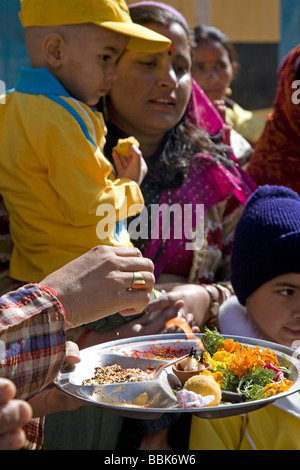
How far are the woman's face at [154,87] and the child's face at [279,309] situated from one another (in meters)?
0.84

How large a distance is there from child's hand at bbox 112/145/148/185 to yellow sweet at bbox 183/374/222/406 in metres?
1.00

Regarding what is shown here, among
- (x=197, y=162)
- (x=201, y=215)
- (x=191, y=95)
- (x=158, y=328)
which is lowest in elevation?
(x=158, y=328)

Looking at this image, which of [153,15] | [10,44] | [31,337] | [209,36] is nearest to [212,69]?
[209,36]

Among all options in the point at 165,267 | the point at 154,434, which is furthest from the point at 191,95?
the point at 154,434

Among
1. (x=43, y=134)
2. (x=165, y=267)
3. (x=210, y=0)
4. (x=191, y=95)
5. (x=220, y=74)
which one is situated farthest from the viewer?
(x=210, y=0)

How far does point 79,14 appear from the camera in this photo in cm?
207

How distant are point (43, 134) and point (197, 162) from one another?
0.93 meters

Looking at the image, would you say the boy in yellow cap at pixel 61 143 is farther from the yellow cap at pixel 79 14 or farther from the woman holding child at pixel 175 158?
the woman holding child at pixel 175 158

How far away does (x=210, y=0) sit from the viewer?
648 centimetres

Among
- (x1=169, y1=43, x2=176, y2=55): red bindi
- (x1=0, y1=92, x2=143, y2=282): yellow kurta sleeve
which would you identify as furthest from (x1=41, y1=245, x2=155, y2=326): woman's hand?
(x1=169, y1=43, x2=176, y2=55): red bindi

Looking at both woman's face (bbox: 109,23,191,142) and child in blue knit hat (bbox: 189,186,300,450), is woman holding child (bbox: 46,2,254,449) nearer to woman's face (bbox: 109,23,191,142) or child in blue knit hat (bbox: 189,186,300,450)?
woman's face (bbox: 109,23,191,142)

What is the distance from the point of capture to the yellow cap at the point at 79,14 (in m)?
2.07

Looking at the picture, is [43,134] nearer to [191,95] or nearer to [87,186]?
[87,186]

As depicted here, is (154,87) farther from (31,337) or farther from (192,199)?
(31,337)
